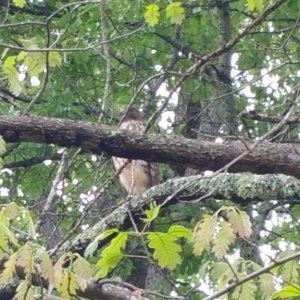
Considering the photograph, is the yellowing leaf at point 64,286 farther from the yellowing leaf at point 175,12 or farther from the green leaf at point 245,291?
the yellowing leaf at point 175,12

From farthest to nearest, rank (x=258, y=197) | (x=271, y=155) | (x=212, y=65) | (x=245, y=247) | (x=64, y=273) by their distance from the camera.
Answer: (x=212, y=65) → (x=245, y=247) → (x=258, y=197) → (x=271, y=155) → (x=64, y=273)

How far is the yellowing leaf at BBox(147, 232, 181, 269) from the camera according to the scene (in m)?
2.97

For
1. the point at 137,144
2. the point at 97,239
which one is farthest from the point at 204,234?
the point at 137,144

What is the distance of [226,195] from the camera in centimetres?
493

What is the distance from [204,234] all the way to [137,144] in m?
1.46

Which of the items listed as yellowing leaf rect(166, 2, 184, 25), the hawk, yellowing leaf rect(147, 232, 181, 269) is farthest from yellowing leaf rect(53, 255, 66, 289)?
the hawk

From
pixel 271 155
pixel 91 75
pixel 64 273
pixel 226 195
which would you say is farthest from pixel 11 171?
pixel 64 273

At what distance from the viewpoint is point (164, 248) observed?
3021mm

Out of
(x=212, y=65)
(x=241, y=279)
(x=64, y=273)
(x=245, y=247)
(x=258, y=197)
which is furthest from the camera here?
(x=212, y=65)

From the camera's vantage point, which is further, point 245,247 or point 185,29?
point 185,29

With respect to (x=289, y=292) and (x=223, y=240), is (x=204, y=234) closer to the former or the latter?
(x=223, y=240)

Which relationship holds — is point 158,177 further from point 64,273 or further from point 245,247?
point 64,273

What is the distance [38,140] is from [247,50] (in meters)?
3.66

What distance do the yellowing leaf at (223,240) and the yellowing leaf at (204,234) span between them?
0.08ft
